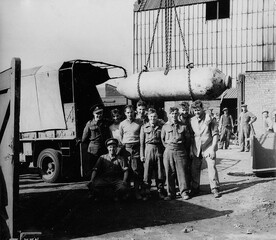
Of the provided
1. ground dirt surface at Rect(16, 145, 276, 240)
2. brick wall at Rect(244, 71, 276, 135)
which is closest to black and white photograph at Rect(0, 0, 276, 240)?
ground dirt surface at Rect(16, 145, 276, 240)

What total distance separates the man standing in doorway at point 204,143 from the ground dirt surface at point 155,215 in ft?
0.97

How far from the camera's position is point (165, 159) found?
651cm

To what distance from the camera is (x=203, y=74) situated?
7676mm

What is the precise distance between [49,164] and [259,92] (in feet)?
35.0

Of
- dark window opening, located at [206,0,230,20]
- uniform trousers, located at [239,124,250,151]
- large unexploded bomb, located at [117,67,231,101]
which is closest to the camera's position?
large unexploded bomb, located at [117,67,231,101]

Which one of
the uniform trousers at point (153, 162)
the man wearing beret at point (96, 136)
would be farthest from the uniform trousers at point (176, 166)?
the man wearing beret at point (96, 136)

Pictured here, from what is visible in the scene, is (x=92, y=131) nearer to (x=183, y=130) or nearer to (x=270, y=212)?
(x=183, y=130)

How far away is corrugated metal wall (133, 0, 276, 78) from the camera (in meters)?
18.7

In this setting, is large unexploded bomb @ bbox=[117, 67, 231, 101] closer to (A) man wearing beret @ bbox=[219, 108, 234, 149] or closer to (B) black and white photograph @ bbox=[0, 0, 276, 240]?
(B) black and white photograph @ bbox=[0, 0, 276, 240]

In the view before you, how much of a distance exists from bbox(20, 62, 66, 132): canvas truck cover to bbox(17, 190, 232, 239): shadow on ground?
2.13 m

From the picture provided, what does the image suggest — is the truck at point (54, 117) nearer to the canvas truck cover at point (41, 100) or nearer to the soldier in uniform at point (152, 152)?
the canvas truck cover at point (41, 100)

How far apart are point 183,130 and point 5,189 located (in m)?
3.27

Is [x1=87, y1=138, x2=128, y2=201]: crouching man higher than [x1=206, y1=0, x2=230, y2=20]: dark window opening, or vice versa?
[x1=206, y1=0, x2=230, y2=20]: dark window opening

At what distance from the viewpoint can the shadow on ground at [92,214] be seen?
4.98 metres
